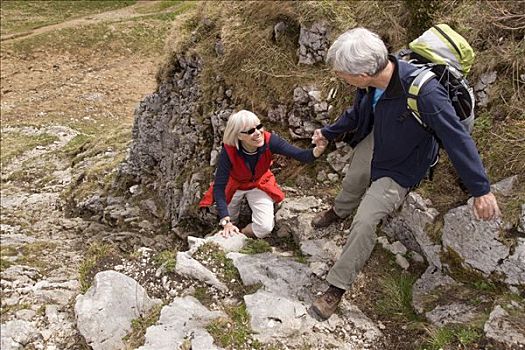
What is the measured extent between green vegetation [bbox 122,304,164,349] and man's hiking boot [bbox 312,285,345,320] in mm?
2192

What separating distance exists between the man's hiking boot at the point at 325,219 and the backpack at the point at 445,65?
2793mm

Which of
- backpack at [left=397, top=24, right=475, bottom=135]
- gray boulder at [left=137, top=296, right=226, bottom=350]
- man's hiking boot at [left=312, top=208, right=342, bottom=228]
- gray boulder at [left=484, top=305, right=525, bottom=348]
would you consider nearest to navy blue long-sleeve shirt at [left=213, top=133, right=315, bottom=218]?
man's hiking boot at [left=312, top=208, right=342, bottom=228]

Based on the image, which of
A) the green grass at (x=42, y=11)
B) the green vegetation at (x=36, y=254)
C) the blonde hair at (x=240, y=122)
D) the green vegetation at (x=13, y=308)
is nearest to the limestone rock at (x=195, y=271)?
the blonde hair at (x=240, y=122)

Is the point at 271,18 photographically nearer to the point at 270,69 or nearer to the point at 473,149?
the point at 270,69

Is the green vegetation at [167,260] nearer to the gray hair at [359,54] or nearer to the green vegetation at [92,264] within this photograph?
the green vegetation at [92,264]

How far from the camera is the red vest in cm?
825

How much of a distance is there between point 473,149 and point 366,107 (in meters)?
1.83

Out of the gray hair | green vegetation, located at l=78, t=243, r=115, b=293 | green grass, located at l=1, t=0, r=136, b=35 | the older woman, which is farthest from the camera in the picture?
green grass, located at l=1, t=0, r=136, b=35

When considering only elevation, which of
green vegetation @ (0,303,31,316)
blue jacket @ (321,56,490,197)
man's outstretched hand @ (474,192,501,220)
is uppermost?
blue jacket @ (321,56,490,197)

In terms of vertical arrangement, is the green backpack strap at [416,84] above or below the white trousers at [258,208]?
above

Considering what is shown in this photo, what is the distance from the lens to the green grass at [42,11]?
1973 inches

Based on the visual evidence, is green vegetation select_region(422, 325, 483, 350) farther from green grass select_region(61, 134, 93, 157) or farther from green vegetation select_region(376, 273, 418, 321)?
green grass select_region(61, 134, 93, 157)

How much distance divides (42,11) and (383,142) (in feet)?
190

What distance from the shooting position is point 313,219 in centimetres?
829
